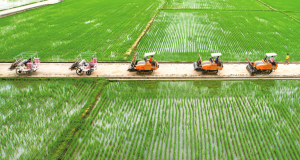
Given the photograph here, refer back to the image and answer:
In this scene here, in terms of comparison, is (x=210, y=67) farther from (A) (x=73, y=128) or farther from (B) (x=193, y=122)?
(A) (x=73, y=128)

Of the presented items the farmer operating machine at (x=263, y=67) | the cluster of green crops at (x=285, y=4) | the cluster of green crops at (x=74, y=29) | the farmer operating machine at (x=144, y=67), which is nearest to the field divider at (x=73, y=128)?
the farmer operating machine at (x=144, y=67)

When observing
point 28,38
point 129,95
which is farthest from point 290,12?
point 28,38

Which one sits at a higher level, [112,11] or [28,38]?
[112,11]

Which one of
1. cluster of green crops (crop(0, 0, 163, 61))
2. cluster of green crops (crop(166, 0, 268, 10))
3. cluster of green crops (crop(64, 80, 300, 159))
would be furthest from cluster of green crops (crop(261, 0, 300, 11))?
cluster of green crops (crop(64, 80, 300, 159))

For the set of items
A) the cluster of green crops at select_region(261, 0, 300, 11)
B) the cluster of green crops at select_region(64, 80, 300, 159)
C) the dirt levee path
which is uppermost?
the cluster of green crops at select_region(261, 0, 300, 11)

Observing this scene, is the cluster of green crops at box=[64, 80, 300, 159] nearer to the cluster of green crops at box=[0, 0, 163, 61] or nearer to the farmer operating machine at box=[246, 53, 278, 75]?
the farmer operating machine at box=[246, 53, 278, 75]

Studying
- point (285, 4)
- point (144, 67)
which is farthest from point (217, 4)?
point (144, 67)

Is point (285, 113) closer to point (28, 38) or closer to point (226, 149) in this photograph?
point (226, 149)
